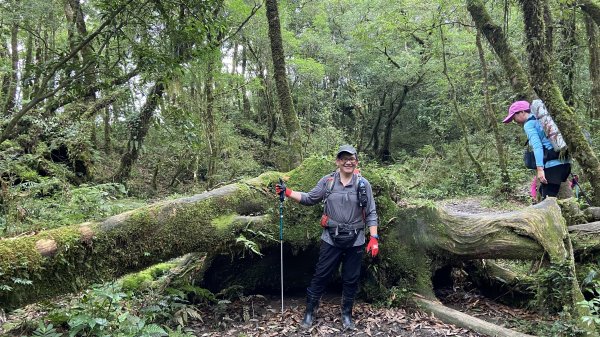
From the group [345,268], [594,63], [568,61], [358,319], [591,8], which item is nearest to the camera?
[345,268]

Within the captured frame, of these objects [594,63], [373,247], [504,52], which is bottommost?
[373,247]

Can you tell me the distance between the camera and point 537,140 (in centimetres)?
684

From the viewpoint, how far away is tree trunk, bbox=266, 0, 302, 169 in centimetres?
1034

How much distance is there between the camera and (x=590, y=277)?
221 inches

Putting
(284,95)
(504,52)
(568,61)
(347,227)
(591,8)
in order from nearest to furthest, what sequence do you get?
(347,227) → (504,52) → (591,8) → (284,95) → (568,61)

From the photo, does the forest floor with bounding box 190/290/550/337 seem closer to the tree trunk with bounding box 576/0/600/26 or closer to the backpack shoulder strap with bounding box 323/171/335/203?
the backpack shoulder strap with bounding box 323/171/335/203

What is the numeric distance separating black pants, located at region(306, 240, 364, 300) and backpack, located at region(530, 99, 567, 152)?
3.75m

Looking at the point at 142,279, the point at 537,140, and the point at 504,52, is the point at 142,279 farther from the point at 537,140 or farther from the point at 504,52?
the point at 504,52

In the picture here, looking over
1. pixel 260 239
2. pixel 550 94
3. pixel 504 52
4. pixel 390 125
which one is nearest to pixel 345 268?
pixel 260 239

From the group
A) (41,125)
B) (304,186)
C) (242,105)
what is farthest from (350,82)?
(304,186)

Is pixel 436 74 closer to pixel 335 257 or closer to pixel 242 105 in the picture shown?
pixel 242 105

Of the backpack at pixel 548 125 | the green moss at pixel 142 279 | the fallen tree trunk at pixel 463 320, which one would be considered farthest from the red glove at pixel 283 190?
the backpack at pixel 548 125

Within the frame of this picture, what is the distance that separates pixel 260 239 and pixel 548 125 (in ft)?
16.6

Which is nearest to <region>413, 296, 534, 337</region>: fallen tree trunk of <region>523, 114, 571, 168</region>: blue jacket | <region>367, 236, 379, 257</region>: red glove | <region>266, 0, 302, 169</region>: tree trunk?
<region>367, 236, 379, 257</region>: red glove
